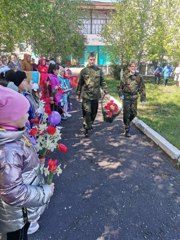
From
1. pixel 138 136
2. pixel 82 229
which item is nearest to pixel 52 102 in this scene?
pixel 138 136

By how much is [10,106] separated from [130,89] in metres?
4.80

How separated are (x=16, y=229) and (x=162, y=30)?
59.8ft

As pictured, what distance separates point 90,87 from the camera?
6.12 metres

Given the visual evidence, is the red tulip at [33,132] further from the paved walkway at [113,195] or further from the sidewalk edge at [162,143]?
the sidewalk edge at [162,143]

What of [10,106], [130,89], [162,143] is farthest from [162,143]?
[10,106]

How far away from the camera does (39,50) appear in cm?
1716

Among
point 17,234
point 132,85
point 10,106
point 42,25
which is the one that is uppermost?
point 42,25

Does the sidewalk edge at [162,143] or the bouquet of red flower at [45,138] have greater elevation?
the bouquet of red flower at [45,138]

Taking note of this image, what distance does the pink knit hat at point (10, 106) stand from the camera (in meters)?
1.65

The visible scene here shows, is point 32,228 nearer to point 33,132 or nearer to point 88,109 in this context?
point 33,132

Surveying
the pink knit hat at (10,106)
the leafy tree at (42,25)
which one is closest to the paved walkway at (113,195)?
the pink knit hat at (10,106)

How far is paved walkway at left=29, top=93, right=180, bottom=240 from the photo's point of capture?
312cm

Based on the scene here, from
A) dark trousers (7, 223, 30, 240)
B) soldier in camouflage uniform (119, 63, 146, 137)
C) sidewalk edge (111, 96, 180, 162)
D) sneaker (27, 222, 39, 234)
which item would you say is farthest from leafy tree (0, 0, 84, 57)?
dark trousers (7, 223, 30, 240)

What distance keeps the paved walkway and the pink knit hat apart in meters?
1.96
